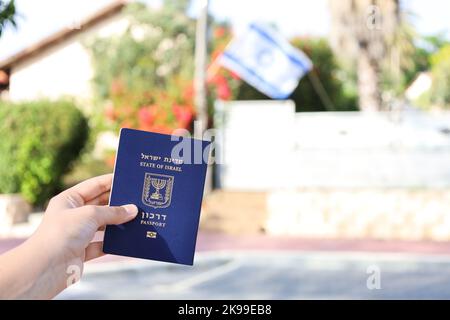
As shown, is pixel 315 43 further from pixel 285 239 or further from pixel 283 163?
pixel 285 239

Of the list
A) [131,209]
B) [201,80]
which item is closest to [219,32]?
[201,80]

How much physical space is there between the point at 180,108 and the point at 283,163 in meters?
3.39

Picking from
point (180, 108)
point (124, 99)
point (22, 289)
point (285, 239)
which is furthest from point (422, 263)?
point (22, 289)

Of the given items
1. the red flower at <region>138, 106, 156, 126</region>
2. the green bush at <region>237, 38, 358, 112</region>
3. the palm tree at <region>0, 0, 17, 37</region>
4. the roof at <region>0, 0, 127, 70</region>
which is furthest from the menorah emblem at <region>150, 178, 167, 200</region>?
the green bush at <region>237, 38, 358, 112</region>

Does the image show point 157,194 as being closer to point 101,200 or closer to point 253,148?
point 101,200

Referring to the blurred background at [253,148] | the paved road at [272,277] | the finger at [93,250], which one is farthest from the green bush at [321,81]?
the finger at [93,250]

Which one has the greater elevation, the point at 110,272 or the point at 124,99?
the point at 124,99

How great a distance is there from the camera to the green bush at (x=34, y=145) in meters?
16.0

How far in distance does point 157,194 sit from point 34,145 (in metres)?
14.6

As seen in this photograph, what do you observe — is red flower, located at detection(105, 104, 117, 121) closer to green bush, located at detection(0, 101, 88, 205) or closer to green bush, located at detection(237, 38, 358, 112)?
green bush, located at detection(0, 101, 88, 205)

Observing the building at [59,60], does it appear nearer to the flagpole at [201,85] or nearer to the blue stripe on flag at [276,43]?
the blue stripe on flag at [276,43]

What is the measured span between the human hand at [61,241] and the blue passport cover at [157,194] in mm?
49

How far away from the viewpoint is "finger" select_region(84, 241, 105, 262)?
2191 millimetres

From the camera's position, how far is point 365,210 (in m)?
15.6
